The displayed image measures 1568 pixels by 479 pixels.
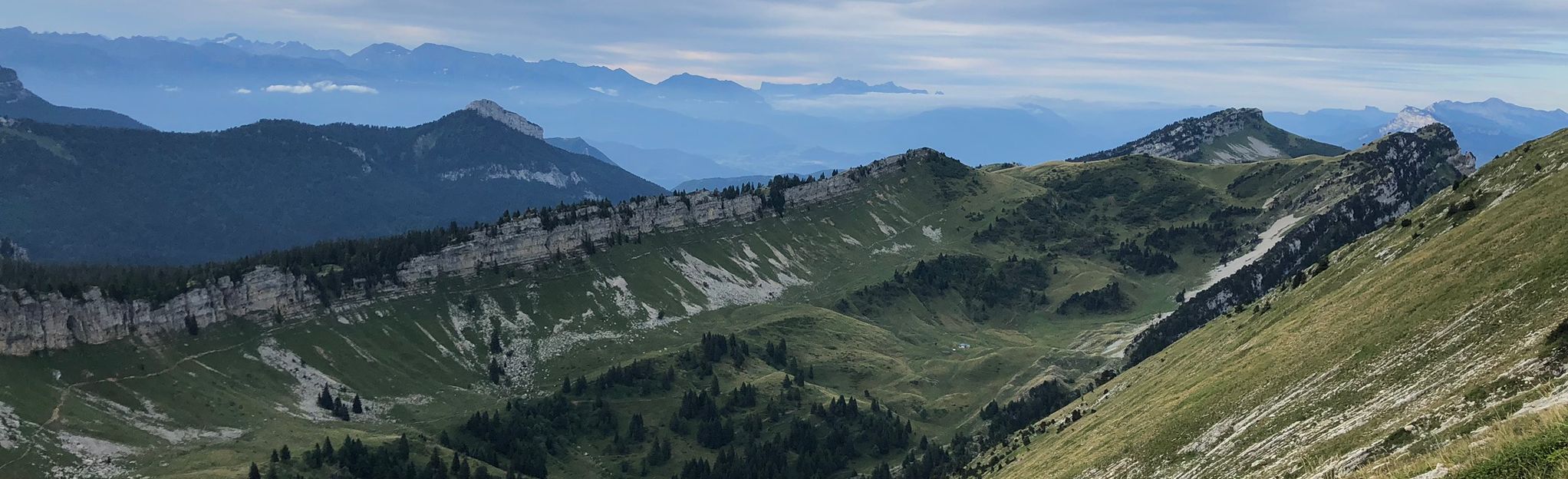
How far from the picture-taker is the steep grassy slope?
54.6m

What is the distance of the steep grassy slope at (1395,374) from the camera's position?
54.6 m

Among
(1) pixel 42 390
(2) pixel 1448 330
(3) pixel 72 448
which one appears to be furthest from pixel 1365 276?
(1) pixel 42 390

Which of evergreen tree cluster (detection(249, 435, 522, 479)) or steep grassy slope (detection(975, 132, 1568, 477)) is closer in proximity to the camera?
steep grassy slope (detection(975, 132, 1568, 477))

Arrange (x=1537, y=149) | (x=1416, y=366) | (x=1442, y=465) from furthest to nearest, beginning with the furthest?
(x=1537, y=149)
(x=1416, y=366)
(x=1442, y=465)

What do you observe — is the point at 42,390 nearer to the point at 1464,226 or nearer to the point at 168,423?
the point at 168,423

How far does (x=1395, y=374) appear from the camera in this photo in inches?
2990

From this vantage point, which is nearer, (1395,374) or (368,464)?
(1395,374)

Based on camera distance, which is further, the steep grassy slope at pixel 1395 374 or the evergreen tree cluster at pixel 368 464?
the evergreen tree cluster at pixel 368 464

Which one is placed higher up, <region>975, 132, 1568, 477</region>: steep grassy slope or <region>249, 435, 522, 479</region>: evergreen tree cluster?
<region>975, 132, 1568, 477</region>: steep grassy slope

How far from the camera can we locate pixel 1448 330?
7806cm

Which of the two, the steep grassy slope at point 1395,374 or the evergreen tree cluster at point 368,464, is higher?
the steep grassy slope at point 1395,374

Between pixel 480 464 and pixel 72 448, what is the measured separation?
65489 mm

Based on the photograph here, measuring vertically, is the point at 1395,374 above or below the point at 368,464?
above

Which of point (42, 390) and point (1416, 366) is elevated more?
point (1416, 366)
